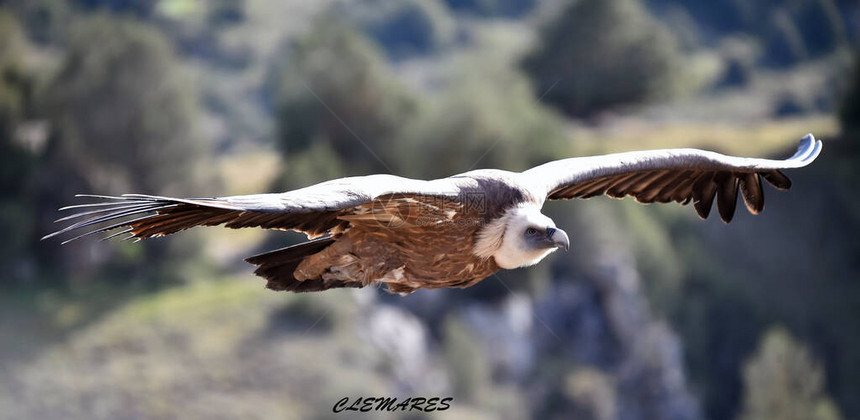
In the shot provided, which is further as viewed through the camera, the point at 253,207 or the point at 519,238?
the point at 519,238

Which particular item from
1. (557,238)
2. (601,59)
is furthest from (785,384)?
(557,238)

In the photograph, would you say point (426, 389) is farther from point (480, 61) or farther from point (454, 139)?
point (480, 61)

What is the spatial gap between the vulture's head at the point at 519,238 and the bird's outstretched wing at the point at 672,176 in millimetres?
452

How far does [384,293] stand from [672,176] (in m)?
28.5

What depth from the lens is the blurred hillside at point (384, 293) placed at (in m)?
32.0

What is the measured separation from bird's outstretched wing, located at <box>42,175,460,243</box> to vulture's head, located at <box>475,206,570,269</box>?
1.36 ft

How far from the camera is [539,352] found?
3766cm

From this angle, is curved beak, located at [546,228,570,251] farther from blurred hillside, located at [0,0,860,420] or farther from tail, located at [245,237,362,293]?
blurred hillside, located at [0,0,860,420]

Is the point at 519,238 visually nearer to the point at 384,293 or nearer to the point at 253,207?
the point at 253,207

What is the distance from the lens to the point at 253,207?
515cm

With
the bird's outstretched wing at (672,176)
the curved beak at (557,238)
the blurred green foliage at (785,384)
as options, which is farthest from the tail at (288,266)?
the blurred green foliage at (785,384)

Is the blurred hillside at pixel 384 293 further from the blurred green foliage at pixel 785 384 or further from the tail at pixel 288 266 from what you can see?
the tail at pixel 288 266

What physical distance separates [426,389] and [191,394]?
24.1ft

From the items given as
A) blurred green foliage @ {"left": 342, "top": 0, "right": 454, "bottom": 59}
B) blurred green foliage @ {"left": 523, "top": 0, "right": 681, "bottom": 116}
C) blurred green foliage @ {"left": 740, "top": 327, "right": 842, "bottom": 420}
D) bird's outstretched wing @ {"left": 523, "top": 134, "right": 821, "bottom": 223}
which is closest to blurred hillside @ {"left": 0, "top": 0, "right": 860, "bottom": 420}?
blurred green foliage @ {"left": 740, "top": 327, "right": 842, "bottom": 420}
